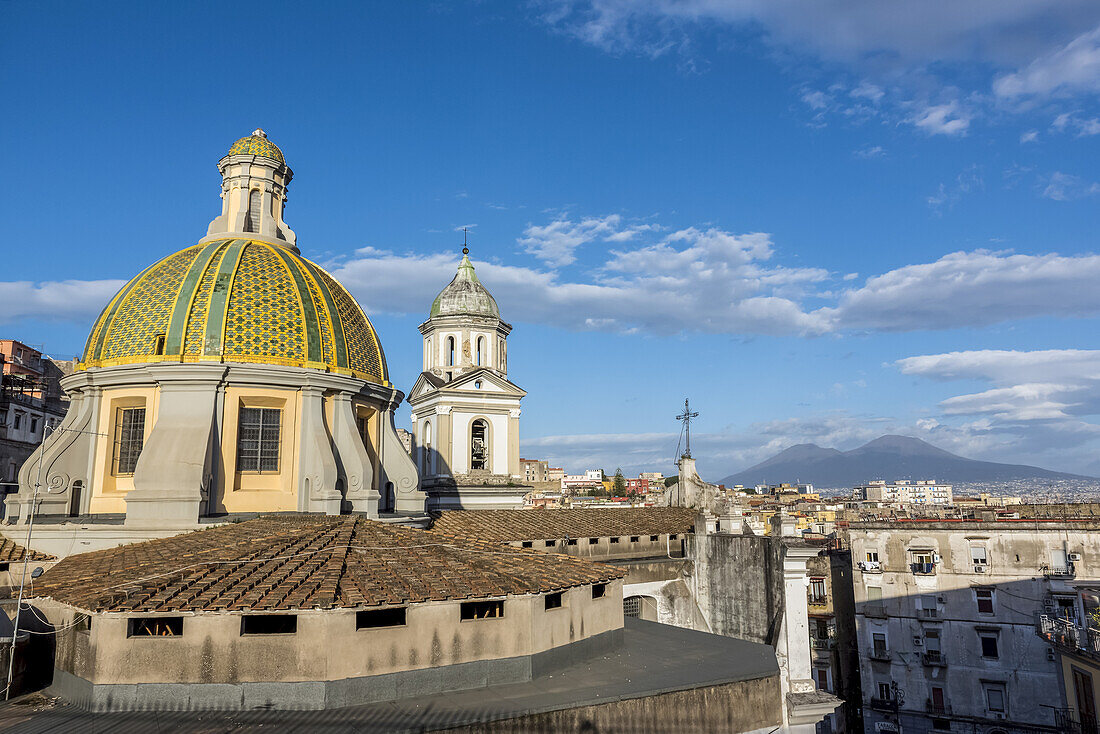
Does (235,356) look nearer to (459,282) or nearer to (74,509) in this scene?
(74,509)

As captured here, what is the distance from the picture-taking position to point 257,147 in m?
26.5

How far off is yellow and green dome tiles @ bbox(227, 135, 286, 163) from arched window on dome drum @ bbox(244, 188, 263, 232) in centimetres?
144

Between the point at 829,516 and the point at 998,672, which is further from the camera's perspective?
the point at 829,516

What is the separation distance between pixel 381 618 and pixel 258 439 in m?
10.4

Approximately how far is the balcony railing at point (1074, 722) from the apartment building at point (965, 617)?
42.1 inches

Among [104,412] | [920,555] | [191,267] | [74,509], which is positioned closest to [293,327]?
[191,267]

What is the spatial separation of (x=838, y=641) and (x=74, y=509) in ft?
122

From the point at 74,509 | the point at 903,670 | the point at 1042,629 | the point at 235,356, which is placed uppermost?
the point at 235,356

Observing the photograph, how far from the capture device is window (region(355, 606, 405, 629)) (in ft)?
40.7

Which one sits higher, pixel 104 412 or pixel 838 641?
pixel 104 412

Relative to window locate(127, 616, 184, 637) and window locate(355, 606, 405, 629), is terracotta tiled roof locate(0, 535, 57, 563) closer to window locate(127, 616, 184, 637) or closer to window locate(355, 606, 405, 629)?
window locate(127, 616, 184, 637)

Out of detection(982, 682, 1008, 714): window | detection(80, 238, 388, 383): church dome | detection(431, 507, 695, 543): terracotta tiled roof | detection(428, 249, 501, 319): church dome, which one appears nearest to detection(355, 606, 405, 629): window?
detection(80, 238, 388, 383): church dome

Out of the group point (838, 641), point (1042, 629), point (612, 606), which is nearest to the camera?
point (612, 606)

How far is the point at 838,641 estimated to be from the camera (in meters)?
40.7
